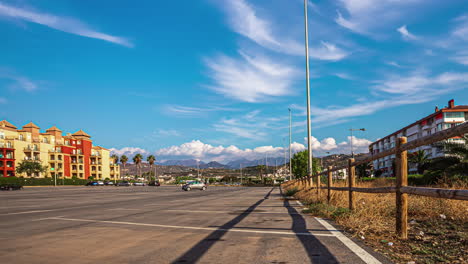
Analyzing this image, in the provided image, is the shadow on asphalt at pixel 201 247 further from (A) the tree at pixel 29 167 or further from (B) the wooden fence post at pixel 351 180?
(A) the tree at pixel 29 167

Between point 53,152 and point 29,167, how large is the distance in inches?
562

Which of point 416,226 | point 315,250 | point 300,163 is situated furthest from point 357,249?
point 300,163

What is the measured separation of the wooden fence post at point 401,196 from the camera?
5.49 metres

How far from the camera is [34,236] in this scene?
251 inches

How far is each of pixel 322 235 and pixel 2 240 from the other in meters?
5.32

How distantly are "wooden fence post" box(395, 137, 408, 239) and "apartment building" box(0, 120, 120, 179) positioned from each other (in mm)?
82666

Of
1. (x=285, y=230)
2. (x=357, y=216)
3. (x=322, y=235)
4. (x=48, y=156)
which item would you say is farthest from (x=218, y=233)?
(x=48, y=156)

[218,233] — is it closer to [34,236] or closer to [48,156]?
[34,236]

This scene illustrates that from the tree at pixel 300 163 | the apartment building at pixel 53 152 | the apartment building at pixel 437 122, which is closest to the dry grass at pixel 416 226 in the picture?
the apartment building at pixel 437 122

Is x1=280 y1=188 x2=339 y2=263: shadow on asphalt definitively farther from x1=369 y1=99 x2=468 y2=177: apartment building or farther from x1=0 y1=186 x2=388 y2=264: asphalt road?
x1=369 y1=99 x2=468 y2=177: apartment building

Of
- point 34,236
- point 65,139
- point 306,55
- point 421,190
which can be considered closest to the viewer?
point 421,190

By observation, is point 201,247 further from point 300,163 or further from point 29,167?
point 300,163

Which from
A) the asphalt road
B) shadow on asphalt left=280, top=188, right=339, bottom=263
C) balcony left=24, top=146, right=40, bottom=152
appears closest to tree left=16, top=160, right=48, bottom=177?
balcony left=24, top=146, right=40, bottom=152

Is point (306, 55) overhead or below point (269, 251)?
overhead
